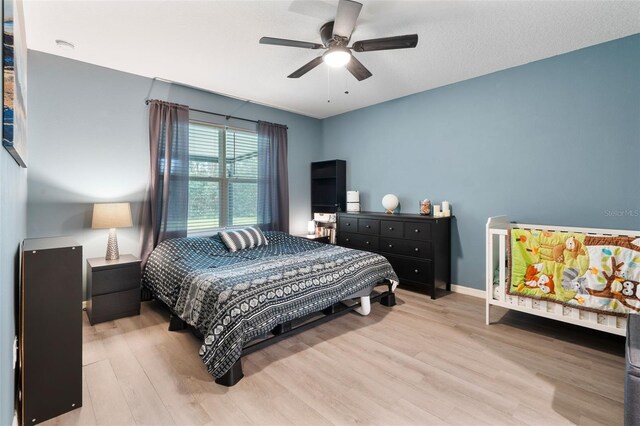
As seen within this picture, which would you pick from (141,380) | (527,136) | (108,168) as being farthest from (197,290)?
(527,136)

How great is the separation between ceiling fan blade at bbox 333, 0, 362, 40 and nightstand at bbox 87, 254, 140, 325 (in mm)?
2828

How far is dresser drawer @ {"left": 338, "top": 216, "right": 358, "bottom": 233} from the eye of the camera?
Answer: 4402 millimetres

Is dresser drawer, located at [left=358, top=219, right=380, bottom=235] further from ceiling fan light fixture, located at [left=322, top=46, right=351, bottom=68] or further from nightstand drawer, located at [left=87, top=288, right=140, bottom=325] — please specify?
nightstand drawer, located at [left=87, top=288, right=140, bottom=325]

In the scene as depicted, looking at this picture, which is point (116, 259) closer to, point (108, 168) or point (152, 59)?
point (108, 168)

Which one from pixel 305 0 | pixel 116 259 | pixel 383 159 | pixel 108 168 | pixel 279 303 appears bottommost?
pixel 279 303

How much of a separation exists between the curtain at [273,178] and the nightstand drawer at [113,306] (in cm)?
196

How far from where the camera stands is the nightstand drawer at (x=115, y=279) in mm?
2818

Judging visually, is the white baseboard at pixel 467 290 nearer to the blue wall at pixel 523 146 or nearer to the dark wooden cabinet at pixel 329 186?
the blue wall at pixel 523 146

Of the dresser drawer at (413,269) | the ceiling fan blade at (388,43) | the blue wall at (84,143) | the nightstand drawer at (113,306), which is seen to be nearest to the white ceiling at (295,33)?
the blue wall at (84,143)

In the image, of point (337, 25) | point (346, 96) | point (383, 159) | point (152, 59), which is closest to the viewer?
point (337, 25)

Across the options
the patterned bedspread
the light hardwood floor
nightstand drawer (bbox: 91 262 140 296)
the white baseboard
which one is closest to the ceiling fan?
the patterned bedspread

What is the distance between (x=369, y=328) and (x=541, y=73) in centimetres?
312

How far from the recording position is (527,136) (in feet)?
10.5

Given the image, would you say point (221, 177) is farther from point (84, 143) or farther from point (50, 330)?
point (50, 330)
